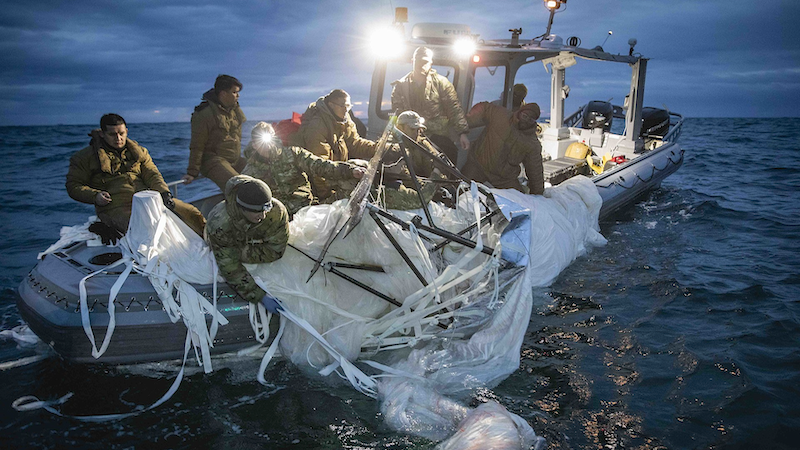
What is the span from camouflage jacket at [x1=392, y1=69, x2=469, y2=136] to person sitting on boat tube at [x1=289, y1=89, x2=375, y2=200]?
1.01 meters

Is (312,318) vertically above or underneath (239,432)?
above

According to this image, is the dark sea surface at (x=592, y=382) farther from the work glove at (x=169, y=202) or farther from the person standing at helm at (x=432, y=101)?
the person standing at helm at (x=432, y=101)

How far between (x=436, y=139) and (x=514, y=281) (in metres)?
2.71

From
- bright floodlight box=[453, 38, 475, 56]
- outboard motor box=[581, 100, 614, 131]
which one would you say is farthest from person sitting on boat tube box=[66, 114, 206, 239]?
outboard motor box=[581, 100, 614, 131]

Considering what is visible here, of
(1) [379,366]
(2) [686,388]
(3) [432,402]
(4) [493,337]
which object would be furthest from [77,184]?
(2) [686,388]

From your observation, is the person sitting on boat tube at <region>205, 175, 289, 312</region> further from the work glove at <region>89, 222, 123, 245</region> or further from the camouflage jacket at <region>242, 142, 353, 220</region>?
the work glove at <region>89, 222, 123, 245</region>

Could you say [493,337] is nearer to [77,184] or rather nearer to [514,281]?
[514,281]

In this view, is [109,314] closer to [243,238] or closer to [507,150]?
[243,238]

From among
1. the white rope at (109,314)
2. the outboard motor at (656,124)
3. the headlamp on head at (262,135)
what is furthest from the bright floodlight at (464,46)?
the outboard motor at (656,124)

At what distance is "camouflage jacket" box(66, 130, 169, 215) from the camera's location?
3.96m

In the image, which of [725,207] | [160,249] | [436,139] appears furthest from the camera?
[725,207]

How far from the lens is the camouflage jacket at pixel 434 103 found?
5605mm

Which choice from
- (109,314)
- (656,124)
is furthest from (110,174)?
(656,124)

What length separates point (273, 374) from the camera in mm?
3996
